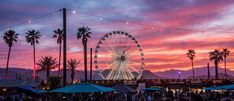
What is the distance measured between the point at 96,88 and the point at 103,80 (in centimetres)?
5682

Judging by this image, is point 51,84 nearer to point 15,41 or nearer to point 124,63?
point 124,63

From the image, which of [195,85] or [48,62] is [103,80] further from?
[48,62]

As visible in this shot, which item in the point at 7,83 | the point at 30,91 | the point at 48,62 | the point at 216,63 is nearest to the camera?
the point at 30,91

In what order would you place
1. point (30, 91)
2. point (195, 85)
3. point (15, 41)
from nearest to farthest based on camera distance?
point (30, 91)
point (195, 85)
point (15, 41)

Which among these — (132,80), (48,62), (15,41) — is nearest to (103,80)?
(132,80)

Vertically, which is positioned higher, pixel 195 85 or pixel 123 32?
pixel 123 32

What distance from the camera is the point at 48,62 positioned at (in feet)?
402

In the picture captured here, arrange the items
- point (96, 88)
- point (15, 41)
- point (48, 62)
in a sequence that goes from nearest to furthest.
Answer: point (96, 88), point (15, 41), point (48, 62)

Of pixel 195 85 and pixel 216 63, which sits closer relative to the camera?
pixel 195 85

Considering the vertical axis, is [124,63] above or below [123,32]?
below

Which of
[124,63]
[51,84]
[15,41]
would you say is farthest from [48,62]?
[124,63]

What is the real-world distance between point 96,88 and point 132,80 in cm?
5369

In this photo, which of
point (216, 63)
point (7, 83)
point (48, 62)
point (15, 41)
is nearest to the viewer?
point (7, 83)

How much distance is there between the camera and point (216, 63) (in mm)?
145250
